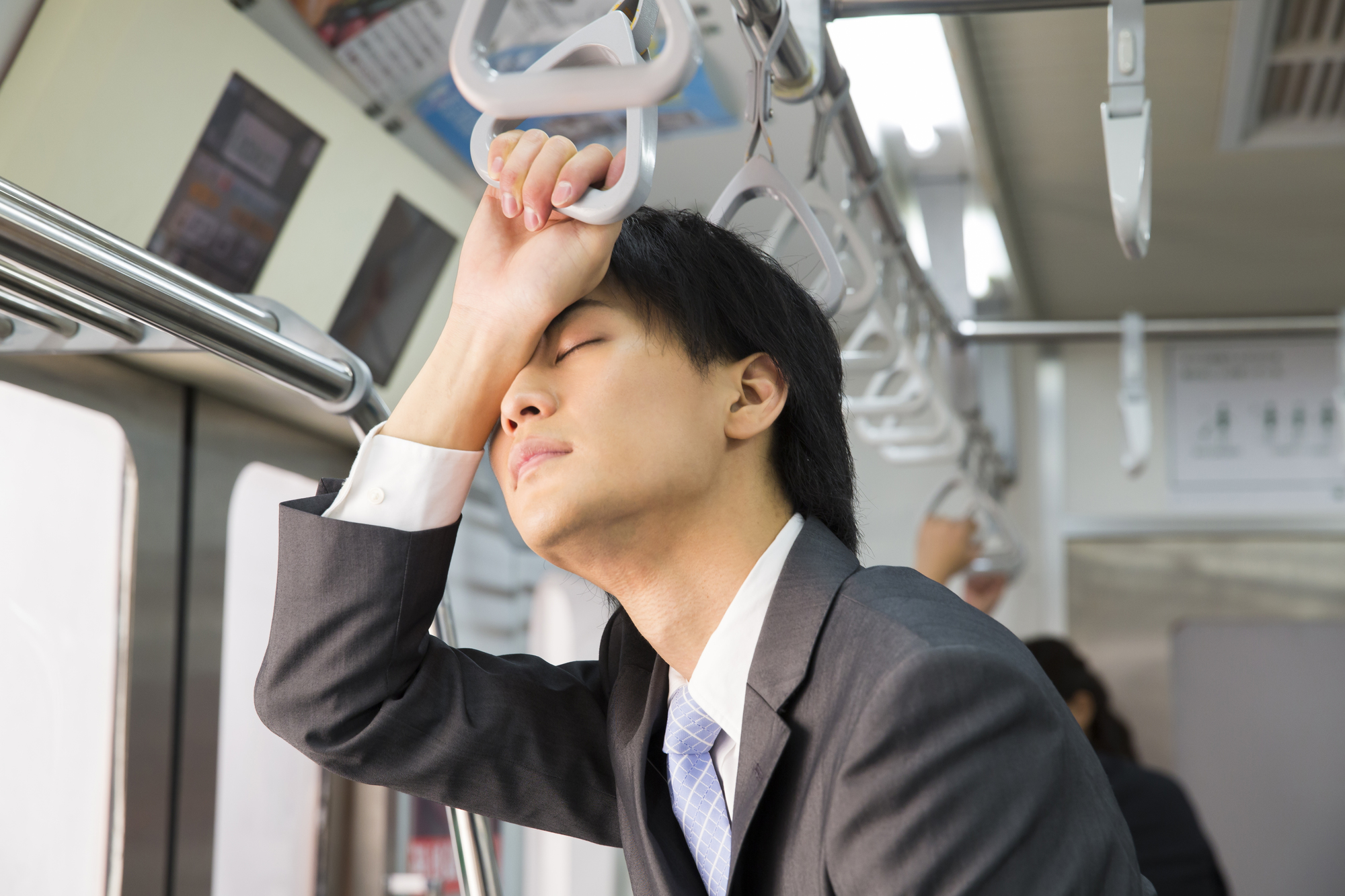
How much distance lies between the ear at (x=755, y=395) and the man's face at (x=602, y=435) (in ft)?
0.09

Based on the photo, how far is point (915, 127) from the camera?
2354 mm

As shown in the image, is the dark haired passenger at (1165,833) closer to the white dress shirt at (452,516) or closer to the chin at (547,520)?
the white dress shirt at (452,516)

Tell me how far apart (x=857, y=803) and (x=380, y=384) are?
5.18 ft

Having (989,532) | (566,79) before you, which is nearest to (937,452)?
(989,532)

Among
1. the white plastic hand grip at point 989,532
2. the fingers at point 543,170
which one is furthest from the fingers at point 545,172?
the white plastic hand grip at point 989,532

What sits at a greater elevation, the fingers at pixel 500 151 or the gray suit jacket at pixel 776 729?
the fingers at pixel 500 151

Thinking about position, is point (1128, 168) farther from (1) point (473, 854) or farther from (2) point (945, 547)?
(2) point (945, 547)

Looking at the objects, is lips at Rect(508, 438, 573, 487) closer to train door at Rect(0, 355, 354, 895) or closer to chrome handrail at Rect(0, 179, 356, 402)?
chrome handrail at Rect(0, 179, 356, 402)

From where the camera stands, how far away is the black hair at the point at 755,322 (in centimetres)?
99

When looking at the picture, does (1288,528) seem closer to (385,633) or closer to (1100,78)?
(1100,78)

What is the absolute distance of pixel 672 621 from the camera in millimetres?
Result: 968

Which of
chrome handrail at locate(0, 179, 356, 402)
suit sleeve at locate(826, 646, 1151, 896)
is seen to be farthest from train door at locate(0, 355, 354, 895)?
suit sleeve at locate(826, 646, 1151, 896)

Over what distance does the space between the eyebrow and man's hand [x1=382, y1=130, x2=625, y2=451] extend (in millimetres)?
48

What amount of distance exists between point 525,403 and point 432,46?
1148 mm
